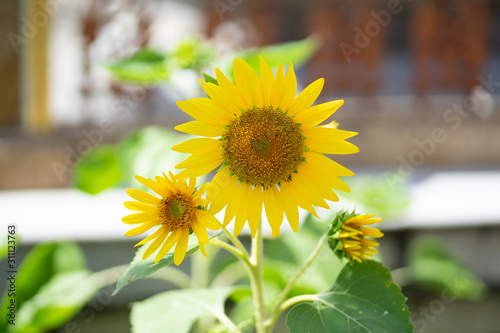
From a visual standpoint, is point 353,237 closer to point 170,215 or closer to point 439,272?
point 170,215

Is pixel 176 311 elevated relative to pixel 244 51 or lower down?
lower down

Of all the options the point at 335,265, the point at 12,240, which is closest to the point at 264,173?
the point at 335,265

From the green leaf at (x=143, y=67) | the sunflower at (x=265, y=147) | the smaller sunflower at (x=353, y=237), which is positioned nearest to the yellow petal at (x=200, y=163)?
the sunflower at (x=265, y=147)

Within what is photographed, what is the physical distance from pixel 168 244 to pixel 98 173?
1.66 ft

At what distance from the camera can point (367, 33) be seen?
82.4 inches

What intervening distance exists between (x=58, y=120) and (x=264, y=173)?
1.80 meters

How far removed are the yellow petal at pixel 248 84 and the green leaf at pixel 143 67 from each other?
0.42 meters

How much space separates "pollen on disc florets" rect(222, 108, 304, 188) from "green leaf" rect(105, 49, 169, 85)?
0.42 metres

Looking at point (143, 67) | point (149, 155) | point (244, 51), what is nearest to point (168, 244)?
Answer: point (149, 155)

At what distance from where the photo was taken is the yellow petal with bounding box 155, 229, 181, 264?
329 millimetres

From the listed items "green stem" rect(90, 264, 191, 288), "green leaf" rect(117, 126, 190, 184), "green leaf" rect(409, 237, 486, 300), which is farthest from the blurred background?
"green leaf" rect(117, 126, 190, 184)

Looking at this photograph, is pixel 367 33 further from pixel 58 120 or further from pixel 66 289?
pixel 66 289

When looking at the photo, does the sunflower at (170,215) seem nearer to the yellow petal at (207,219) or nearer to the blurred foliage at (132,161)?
the yellow petal at (207,219)

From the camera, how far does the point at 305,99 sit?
0.35 meters
